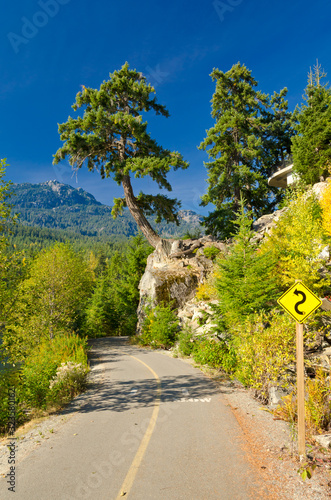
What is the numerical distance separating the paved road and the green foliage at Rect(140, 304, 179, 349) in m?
11.0

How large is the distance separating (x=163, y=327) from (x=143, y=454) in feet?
49.7

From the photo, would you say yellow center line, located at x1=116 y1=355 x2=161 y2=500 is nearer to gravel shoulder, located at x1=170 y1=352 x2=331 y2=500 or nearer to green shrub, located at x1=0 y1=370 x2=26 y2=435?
gravel shoulder, located at x1=170 y1=352 x2=331 y2=500

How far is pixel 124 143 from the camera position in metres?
26.6

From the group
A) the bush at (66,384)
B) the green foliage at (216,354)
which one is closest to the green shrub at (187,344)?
the green foliage at (216,354)

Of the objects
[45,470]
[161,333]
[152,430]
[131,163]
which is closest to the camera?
[45,470]

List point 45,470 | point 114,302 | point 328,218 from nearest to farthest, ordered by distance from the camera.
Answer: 1. point 45,470
2. point 328,218
3. point 114,302

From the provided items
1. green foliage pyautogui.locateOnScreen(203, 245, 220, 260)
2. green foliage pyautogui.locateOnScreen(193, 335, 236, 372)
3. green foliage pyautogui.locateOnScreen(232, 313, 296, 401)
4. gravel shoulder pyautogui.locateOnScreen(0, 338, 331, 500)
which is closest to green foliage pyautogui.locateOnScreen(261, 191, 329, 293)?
green foliage pyautogui.locateOnScreen(232, 313, 296, 401)

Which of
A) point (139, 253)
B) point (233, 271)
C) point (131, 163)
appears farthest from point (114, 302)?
point (233, 271)

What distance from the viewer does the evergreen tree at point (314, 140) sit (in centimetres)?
2272

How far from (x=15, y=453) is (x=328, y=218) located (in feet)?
59.7

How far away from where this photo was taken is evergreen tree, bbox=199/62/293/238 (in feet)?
90.4

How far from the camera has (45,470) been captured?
4629 millimetres

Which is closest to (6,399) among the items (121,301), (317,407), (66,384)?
(66,384)

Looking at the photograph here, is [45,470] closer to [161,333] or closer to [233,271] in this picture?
[233,271]
